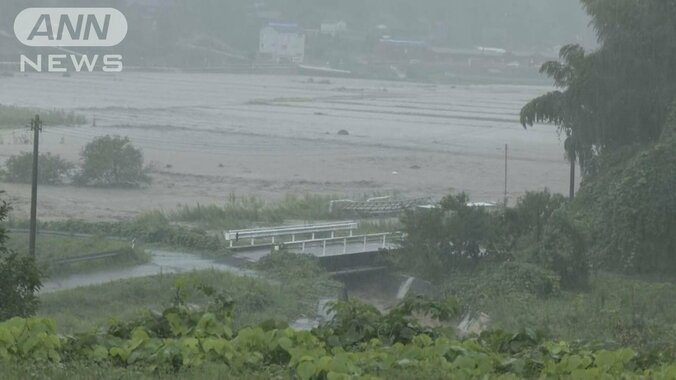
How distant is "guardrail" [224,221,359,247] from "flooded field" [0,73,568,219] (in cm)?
357

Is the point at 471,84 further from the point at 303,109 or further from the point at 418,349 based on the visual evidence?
the point at 418,349

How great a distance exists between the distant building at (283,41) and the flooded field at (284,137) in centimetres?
152

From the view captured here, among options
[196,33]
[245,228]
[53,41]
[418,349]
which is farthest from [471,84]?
[418,349]

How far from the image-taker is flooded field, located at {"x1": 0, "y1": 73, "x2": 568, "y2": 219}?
28391 mm

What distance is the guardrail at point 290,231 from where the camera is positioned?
1955 cm

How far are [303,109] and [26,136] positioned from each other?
15.3 m

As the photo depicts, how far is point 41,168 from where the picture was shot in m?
27.0

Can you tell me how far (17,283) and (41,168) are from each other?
19975 millimetres

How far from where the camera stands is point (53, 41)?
139ft

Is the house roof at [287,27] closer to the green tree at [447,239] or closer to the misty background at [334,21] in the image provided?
the misty background at [334,21]

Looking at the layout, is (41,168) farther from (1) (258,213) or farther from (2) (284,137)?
(2) (284,137)

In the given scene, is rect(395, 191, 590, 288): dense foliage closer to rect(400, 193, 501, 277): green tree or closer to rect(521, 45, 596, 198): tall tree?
rect(400, 193, 501, 277): green tree

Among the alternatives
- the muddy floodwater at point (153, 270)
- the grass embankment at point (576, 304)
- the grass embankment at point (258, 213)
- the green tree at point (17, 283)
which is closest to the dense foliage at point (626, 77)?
the grass embankment at point (258, 213)

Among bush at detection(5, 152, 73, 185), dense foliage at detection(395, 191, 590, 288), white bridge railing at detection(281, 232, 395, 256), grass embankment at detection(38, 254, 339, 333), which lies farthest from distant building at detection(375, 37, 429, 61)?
grass embankment at detection(38, 254, 339, 333)
